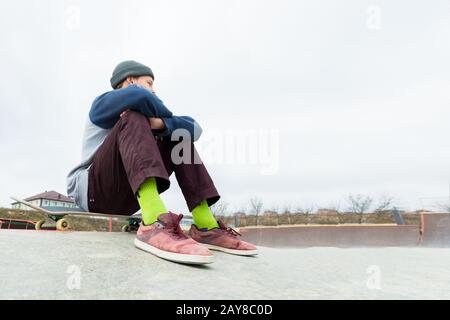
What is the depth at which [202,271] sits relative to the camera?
133 centimetres

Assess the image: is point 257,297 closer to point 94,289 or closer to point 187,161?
point 94,289

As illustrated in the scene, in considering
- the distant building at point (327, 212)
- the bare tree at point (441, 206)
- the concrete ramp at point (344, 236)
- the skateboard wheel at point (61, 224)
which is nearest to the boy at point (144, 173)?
the skateboard wheel at point (61, 224)

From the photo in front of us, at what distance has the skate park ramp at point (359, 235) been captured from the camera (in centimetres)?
831

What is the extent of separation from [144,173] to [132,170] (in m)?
0.08

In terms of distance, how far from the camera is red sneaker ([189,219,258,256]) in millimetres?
1931

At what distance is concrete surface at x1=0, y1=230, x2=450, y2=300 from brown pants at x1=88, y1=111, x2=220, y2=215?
307 mm

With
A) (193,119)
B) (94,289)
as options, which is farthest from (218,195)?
(94,289)

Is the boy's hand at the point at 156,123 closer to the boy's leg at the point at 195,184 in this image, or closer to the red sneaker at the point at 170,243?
the boy's leg at the point at 195,184

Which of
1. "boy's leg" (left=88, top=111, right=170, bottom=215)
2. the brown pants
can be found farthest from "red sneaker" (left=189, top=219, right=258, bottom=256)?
"boy's leg" (left=88, top=111, right=170, bottom=215)

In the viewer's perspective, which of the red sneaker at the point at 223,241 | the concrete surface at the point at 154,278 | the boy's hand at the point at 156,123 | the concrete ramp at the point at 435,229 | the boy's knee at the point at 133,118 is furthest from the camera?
the concrete ramp at the point at 435,229

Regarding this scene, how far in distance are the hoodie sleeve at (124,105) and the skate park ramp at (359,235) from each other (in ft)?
23.5

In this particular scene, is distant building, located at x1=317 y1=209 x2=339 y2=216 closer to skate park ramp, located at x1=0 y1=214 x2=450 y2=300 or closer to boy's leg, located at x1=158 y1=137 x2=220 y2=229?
skate park ramp, located at x1=0 y1=214 x2=450 y2=300

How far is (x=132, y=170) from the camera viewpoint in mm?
1592

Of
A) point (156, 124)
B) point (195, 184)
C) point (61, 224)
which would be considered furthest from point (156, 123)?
point (61, 224)
